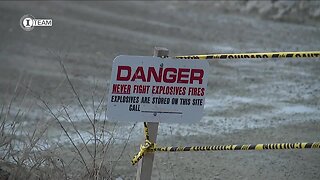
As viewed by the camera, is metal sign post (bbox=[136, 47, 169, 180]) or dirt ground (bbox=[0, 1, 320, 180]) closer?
metal sign post (bbox=[136, 47, 169, 180])

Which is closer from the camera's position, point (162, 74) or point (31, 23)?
point (162, 74)

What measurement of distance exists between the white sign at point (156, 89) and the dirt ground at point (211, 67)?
190cm

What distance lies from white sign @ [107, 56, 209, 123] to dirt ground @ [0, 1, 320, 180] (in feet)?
6.22

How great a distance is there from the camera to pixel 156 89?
15.6ft

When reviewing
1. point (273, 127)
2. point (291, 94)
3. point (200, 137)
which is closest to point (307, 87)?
point (291, 94)

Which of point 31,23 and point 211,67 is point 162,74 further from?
point 31,23

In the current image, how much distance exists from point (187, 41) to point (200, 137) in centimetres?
777

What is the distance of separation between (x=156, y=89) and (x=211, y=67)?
26.0 ft

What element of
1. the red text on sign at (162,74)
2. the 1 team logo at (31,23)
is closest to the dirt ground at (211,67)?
the 1 team logo at (31,23)

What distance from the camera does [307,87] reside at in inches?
424

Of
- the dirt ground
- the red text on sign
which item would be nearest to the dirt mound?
the dirt ground

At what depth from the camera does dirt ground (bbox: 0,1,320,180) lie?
716 cm

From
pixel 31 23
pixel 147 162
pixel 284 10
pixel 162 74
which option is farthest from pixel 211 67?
pixel 284 10

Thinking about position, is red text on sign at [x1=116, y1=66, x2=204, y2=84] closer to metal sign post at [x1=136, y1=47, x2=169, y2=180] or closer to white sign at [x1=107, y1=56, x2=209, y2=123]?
white sign at [x1=107, y1=56, x2=209, y2=123]
